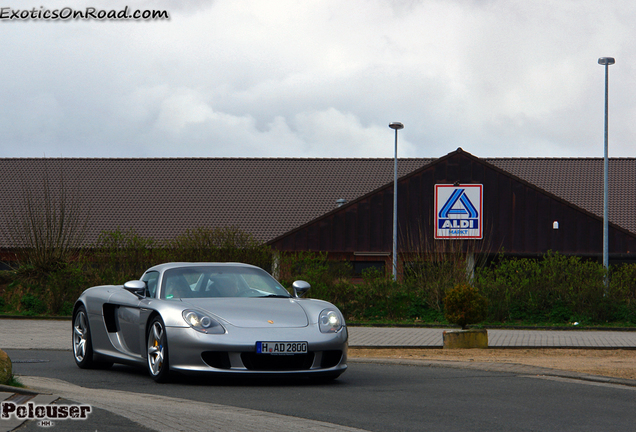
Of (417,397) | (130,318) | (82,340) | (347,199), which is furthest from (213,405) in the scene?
(347,199)

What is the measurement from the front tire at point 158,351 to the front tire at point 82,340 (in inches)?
64.7

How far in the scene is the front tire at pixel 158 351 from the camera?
9039 millimetres

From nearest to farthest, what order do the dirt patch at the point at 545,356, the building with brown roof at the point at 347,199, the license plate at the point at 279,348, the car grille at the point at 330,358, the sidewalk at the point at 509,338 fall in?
the license plate at the point at 279,348, the car grille at the point at 330,358, the dirt patch at the point at 545,356, the sidewalk at the point at 509,338, the building with brown roof at the point at 347,199

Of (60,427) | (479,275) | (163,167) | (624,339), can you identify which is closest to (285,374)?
(60,427)

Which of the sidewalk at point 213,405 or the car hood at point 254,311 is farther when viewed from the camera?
the car hood at point 254,311

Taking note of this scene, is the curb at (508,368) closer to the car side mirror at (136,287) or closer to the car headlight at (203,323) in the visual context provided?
the car side mirror at (136,287)

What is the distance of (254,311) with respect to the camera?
30.2 ft

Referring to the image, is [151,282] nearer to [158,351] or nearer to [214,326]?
[158,351]

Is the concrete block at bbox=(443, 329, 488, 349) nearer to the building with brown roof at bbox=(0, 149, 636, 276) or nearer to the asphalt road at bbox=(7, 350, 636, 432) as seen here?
the asphalt road at bbox=(7, 350, 636, 432)

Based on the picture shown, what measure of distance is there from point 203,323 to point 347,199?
37.2m

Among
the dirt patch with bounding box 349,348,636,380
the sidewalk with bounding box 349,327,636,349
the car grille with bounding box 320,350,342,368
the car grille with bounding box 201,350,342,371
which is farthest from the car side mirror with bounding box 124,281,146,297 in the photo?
the sidewalk with bounding box 349,327,636,349

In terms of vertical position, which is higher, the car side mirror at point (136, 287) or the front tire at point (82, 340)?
the car side mirror at point (136, 287)

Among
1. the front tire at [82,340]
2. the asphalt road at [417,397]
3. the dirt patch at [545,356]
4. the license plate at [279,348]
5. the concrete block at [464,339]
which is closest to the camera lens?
the asphalt road at [417,397]

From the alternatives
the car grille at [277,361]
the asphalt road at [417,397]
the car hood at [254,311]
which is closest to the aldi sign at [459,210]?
the asphalt road at [417,397]
